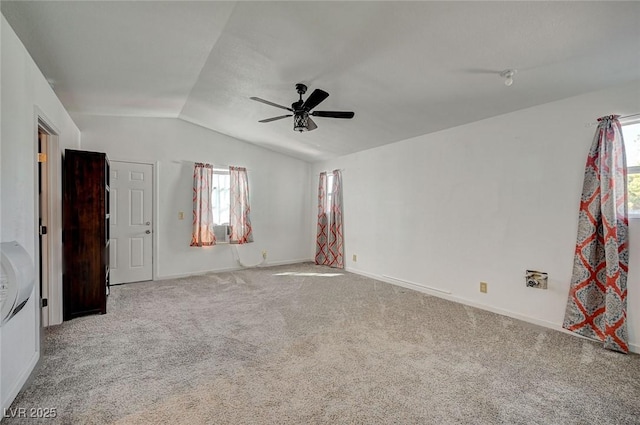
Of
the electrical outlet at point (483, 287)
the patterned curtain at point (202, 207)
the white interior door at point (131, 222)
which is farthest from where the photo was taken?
the patterned curtain at point (202, 207)

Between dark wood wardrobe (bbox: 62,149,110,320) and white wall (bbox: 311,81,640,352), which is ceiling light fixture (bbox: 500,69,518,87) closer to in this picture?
white wall (bbox: 311,81,640,352)

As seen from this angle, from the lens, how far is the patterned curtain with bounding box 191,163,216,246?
4.98 m

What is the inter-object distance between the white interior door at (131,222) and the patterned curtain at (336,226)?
3.14 m

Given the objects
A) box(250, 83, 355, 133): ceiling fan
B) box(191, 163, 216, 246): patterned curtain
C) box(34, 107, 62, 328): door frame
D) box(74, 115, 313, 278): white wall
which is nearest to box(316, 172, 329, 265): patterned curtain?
box(74, 115, 313, 278): white wall

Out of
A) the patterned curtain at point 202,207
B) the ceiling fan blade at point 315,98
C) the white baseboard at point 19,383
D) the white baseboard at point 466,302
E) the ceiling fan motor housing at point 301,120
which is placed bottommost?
the white baseboard at point 466,302

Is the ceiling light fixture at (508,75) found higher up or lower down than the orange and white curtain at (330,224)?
higher up

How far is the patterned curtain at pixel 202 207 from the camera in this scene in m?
4.98

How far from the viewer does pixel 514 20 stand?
1899 millimetres

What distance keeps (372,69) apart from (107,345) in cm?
336

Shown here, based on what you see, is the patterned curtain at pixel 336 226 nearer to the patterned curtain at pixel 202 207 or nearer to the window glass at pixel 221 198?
the window glass at pixel 221 198

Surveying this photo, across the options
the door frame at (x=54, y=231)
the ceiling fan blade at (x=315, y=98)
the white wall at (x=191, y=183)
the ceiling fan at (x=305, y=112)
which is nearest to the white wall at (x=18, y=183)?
the door frame at (x=54, y=231)

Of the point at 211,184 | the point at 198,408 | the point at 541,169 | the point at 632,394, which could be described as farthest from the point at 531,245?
the point at 211,184

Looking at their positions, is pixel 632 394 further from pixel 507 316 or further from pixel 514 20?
pixel 514 20

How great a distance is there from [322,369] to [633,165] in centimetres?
316
